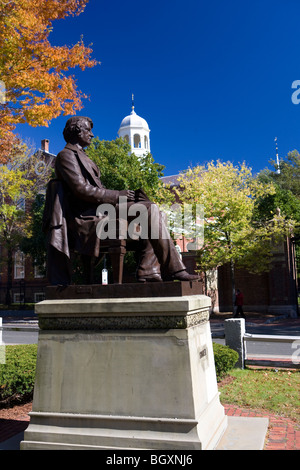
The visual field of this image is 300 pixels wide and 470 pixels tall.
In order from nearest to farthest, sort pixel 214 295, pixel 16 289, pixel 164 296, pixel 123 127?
pixel 164 296 < pixel 214 295 < pixel 16 289 < pixel 123 127

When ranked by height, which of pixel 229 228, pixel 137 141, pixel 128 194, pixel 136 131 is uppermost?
pixel 136 131

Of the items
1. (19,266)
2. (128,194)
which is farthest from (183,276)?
(19,266)

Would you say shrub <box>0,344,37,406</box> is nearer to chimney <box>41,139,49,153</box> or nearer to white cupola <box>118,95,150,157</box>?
chimney <box>41,139,49,153</box>

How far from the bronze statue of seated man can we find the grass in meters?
3.36

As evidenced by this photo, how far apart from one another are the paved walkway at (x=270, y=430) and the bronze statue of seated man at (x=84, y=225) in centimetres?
228

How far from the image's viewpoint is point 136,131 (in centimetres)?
5297

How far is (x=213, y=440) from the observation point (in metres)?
4.47

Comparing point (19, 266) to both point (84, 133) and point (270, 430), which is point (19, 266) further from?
point (270, 430)

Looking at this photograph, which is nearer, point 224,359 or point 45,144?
point 224,359

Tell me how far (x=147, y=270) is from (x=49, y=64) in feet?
31.1

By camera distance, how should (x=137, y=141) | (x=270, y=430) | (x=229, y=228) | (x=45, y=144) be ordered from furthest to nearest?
(x=137, y=141) → (x=45, y=144) → (x=229, y=228) → (x=270, y=430)

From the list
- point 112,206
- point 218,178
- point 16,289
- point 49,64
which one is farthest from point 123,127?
point 112,206

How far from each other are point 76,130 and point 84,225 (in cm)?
139

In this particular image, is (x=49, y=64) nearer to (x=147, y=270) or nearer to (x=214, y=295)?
(x=147, y=270)
